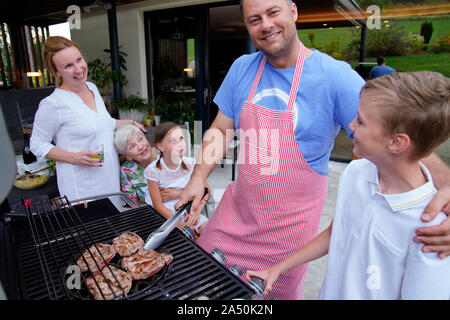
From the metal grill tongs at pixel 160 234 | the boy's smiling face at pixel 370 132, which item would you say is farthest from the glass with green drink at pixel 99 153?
the boy's smiling face at pixel 370 132

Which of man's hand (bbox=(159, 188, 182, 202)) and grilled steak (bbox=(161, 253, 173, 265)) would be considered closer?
grilled steak (bbox=(161, 253, 173, 265))

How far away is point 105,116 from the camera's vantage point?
221 centimetres

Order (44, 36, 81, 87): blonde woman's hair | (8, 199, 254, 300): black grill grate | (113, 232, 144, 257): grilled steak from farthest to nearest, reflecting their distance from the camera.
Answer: (44, 36, 81, 87): blonde woman's hair < (113, 232, 144, 257): grilled steak < (8, 199, 254, 300): black grill grate

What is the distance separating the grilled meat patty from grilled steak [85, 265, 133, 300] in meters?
0.03

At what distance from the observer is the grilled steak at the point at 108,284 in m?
0.97

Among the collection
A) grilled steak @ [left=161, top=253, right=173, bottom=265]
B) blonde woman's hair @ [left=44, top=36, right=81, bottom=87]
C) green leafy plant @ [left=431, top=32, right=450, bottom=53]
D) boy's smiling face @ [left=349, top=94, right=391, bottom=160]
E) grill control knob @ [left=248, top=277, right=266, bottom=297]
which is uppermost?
green leafy plant @ [left=431, top=32, right=450, bottom=53]

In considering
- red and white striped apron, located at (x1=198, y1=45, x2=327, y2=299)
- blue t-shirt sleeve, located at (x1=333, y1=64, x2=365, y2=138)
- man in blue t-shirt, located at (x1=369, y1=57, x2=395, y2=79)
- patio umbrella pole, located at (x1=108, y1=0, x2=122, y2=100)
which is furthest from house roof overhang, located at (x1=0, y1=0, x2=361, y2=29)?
red and white striped apron, located at (x1=198, y1=45, x2=327, y2=299)

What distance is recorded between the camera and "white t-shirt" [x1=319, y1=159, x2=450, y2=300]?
84 centimetres

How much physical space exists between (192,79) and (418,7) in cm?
397

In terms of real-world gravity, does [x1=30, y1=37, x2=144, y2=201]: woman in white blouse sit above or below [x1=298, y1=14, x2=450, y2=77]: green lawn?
below

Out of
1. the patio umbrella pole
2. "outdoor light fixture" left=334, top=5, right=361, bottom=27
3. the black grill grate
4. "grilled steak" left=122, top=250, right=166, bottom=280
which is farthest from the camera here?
the patio umbrella pole

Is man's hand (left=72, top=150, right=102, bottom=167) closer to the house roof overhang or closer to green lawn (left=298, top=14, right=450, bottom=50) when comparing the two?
the house roof overhang

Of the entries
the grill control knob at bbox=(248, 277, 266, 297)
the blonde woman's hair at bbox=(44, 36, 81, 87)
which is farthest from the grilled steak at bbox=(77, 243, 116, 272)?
the blonde woman's hair at bbox=(44, 36, 81, 87)
